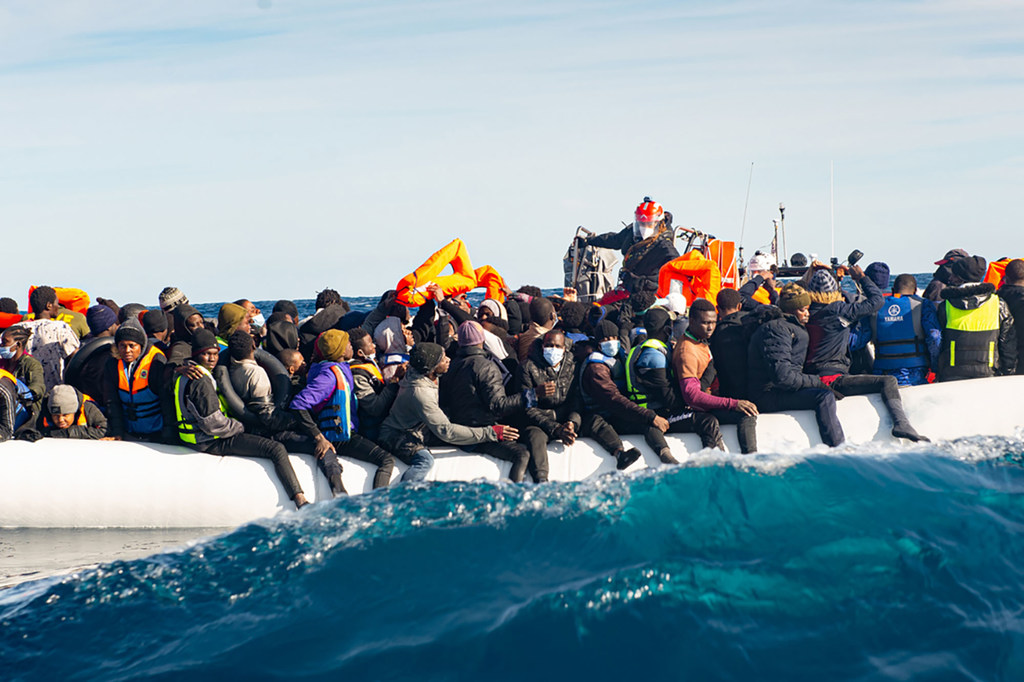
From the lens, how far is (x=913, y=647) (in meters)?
5.03

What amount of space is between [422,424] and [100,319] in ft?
12.0

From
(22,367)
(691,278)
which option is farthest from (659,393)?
(22,367)

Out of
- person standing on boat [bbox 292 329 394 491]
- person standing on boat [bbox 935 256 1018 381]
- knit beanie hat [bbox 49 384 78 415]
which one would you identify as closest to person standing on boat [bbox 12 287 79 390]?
knit beanie hat [bbox 49 384 78 415]

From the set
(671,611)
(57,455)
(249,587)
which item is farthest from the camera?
(57,455)

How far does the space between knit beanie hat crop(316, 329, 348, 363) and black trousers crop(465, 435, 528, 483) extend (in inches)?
56.4

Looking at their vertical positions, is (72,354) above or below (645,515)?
above

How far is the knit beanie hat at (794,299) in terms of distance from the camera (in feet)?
26.1

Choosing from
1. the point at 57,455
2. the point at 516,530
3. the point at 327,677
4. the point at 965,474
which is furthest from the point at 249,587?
the point at 965,474

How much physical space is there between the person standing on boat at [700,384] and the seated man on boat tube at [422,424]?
1.53m

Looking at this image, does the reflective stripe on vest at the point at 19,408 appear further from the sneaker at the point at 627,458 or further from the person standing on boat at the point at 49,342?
the sneaker at the point at 627,458

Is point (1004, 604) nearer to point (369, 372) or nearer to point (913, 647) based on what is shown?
point (913, 647)

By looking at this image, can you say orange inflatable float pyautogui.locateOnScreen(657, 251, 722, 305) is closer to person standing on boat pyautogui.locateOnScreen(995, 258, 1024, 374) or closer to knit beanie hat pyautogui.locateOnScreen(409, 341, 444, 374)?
person standing on boat pyautogui.locateOnScreen(995, 258, 1024, 374)

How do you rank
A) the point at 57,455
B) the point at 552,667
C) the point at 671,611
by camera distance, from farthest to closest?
1. the point at 57,455
2. the point at 671,611
3. the point at 552,667

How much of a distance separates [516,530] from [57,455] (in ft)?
13.8
